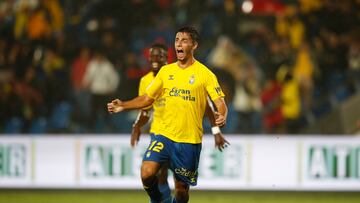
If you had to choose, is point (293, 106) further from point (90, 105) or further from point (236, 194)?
point (90, 105)

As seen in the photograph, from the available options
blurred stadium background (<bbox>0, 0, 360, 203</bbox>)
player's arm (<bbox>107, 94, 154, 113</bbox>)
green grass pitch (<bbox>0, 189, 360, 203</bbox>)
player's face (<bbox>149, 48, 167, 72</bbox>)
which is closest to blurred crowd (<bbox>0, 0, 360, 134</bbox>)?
blurred stadium background (<bbox>0, 0, 360, 203</bbox>)

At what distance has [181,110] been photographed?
277 inches

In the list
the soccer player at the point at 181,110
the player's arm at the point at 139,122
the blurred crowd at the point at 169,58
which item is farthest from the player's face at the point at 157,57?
the blurred crowd at the point at 169,58

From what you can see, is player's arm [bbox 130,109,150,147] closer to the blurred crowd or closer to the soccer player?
the soccer player

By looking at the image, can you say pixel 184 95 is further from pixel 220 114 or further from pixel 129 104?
pixel 129 104

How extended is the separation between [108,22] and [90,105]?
6.51ft

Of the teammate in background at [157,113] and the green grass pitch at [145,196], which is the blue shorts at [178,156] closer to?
the teammate in background at [157,113]

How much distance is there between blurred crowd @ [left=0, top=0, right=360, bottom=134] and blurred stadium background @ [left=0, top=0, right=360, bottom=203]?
0.02 metres

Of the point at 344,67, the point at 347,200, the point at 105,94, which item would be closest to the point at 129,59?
the point at 105,94

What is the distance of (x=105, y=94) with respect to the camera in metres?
12.8

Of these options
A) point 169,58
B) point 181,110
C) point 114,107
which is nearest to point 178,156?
point 181,110

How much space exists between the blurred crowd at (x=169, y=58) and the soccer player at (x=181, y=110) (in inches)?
216

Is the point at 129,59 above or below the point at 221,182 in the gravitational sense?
above

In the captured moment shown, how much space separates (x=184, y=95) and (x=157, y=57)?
4.25 ft
